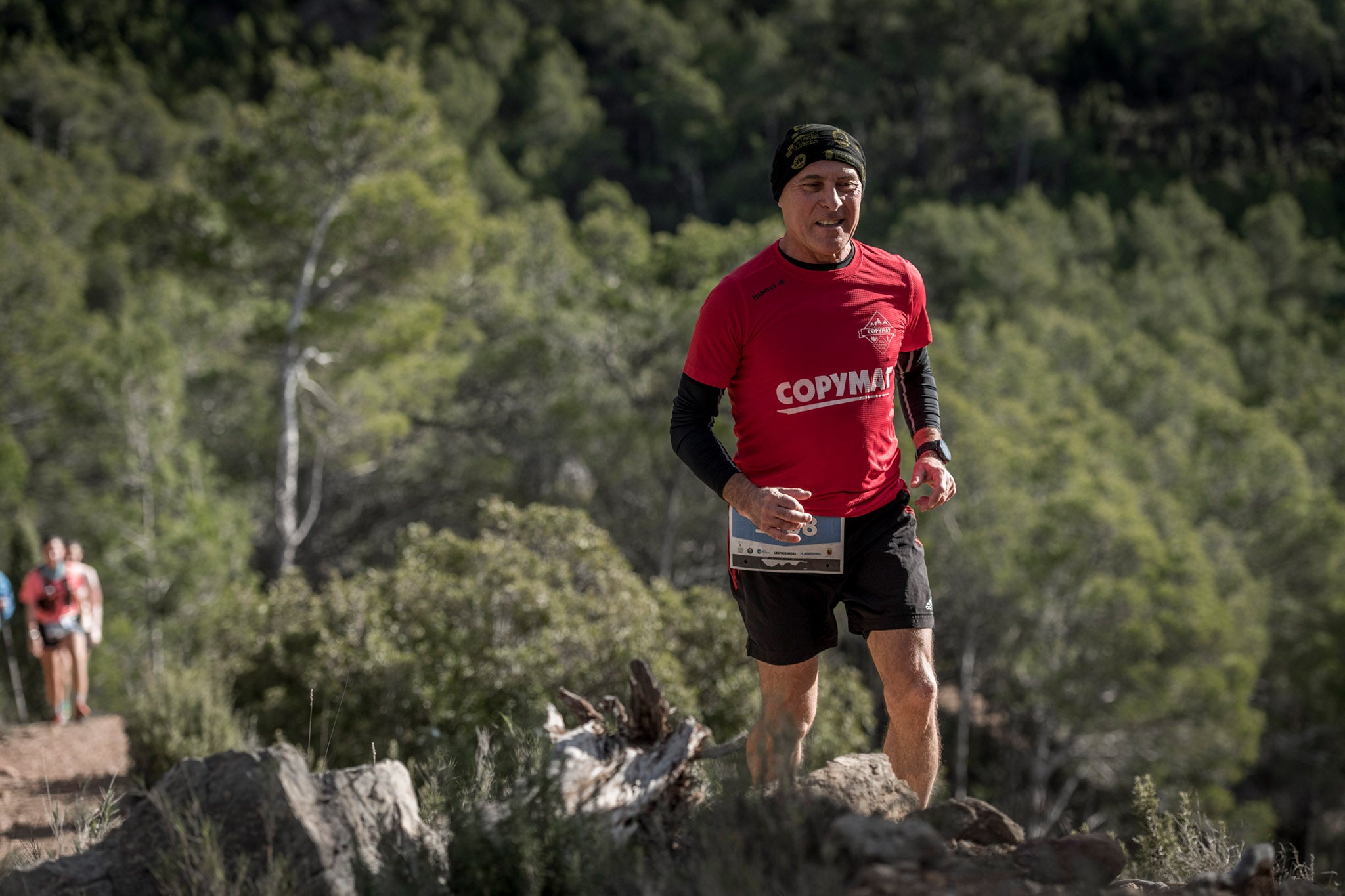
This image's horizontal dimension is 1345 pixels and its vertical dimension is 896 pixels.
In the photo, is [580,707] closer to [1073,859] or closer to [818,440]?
[818,440]

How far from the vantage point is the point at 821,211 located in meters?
2.56

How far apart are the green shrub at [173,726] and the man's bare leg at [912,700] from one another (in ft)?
12.2

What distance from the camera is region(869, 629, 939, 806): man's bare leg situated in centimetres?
256

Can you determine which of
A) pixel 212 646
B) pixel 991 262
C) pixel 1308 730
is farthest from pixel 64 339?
pixel 991 262

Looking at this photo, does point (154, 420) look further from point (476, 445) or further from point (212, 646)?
point (212, 646)

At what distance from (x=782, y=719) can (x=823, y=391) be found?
30.6 inches

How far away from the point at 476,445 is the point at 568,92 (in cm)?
4289

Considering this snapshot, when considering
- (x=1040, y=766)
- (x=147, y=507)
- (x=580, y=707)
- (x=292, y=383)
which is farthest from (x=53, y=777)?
(x=1040, y=766)

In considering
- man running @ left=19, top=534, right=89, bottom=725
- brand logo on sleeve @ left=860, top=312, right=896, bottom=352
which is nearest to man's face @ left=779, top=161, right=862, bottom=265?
brand logo on sleeve @ left=860, top=312, right=896, bottom=352

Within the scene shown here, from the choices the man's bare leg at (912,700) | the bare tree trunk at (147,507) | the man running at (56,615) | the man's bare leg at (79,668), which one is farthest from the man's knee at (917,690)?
the bare tree trunk at (147,507)

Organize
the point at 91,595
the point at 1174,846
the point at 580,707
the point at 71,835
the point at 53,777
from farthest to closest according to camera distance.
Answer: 1. the point at 91,595
2. the point at 53,777
3. the point at 580,707
4. the point at 71,835
5. the point at 1174,846

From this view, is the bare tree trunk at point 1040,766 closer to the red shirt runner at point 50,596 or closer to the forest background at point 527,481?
the forest background at point 527,481

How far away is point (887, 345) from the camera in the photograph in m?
2.61

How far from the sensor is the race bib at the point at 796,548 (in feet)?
8.32
